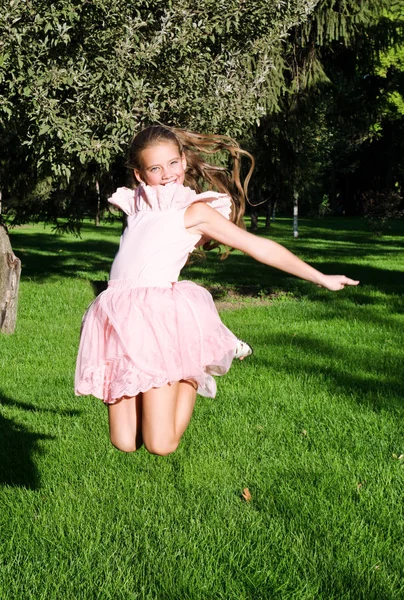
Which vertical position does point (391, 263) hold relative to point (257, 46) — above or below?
below

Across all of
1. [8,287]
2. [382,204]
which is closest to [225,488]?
[8,287]

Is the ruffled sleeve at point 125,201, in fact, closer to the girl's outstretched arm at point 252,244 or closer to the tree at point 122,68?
the girl's outstretched arm at point 252,244

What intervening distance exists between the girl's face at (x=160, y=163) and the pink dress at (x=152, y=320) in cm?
8

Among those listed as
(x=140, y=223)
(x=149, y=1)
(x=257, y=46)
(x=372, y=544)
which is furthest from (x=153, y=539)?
(x=257, y=46)

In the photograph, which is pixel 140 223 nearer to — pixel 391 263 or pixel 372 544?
pixel 372 544

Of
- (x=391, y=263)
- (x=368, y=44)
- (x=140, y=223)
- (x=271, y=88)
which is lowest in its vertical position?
(x=391, y=263)

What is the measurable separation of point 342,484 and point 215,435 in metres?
1.27

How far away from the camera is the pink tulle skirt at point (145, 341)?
12.8ft

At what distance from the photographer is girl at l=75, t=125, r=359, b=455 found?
3.93 meters

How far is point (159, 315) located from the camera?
13.0 feet

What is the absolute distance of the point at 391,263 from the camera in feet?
66.4

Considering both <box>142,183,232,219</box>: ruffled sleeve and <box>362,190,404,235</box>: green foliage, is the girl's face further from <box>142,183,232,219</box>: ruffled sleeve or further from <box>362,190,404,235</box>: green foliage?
<box>362,190,404,235</box>: green foliage

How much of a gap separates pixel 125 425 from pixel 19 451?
1.79 m

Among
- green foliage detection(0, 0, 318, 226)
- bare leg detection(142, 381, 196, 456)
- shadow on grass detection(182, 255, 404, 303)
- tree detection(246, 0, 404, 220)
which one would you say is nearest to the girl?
bare leg detection(142, 381, 196, 456)
